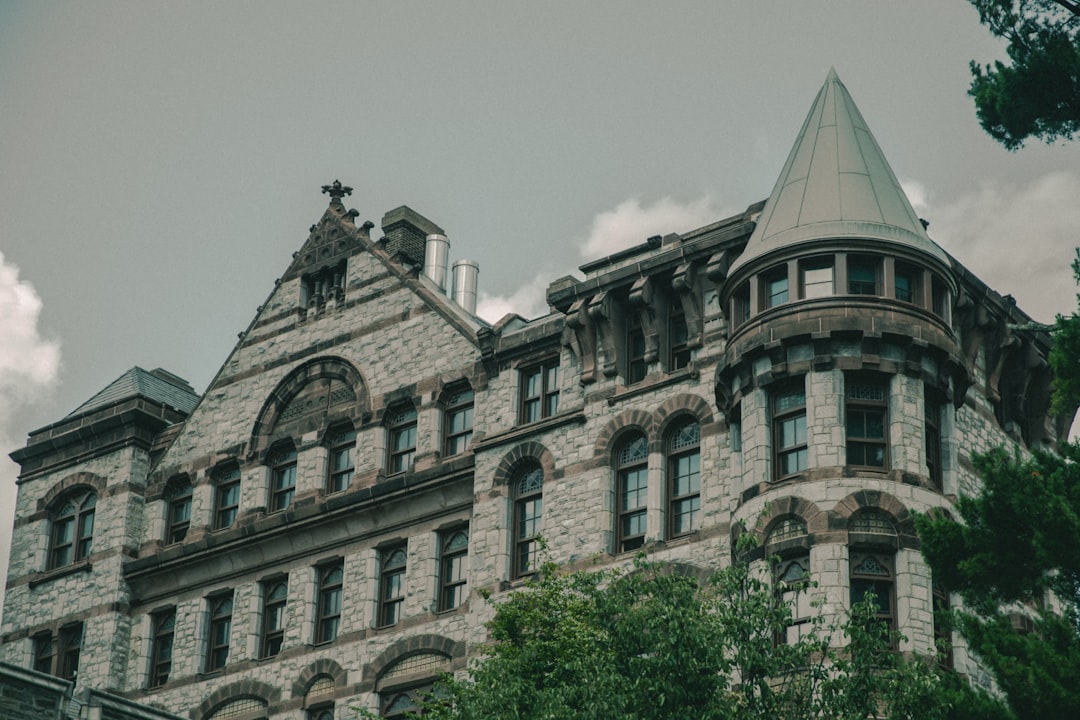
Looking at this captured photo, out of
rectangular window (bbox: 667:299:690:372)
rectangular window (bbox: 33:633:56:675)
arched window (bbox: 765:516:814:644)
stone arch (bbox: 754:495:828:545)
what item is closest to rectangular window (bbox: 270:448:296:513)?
rectangular window (bbox: 33:633:56:675)

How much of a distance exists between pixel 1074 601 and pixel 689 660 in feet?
20.4

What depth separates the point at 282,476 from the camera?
49844 millimetres

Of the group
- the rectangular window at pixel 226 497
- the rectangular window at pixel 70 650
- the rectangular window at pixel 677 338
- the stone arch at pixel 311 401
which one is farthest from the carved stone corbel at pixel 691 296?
the rectangular window at pixel 70 650

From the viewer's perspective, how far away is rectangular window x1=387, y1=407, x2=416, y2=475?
4728cm

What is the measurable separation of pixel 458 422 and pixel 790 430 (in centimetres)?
1023

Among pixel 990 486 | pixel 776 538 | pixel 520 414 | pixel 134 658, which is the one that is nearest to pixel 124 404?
pixel 134 658

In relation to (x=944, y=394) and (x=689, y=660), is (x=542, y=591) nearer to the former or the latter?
(x=689, y=660)

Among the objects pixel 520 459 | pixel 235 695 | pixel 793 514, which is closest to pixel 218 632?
pixel 235 695

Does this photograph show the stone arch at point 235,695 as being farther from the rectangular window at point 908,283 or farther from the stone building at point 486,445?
the rectangular window at point 908,283

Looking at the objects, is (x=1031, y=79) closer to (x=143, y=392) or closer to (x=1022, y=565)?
(x=1022, y=565)

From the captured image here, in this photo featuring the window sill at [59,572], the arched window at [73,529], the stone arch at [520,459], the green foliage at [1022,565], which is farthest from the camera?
the arched window at [73,529]

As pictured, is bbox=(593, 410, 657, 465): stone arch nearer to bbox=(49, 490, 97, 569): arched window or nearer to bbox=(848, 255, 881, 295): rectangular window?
bbox=(848, 255, 881, 295): rectangular window

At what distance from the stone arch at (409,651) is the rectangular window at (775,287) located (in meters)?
10.4

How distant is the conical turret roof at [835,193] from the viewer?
40.3 m
